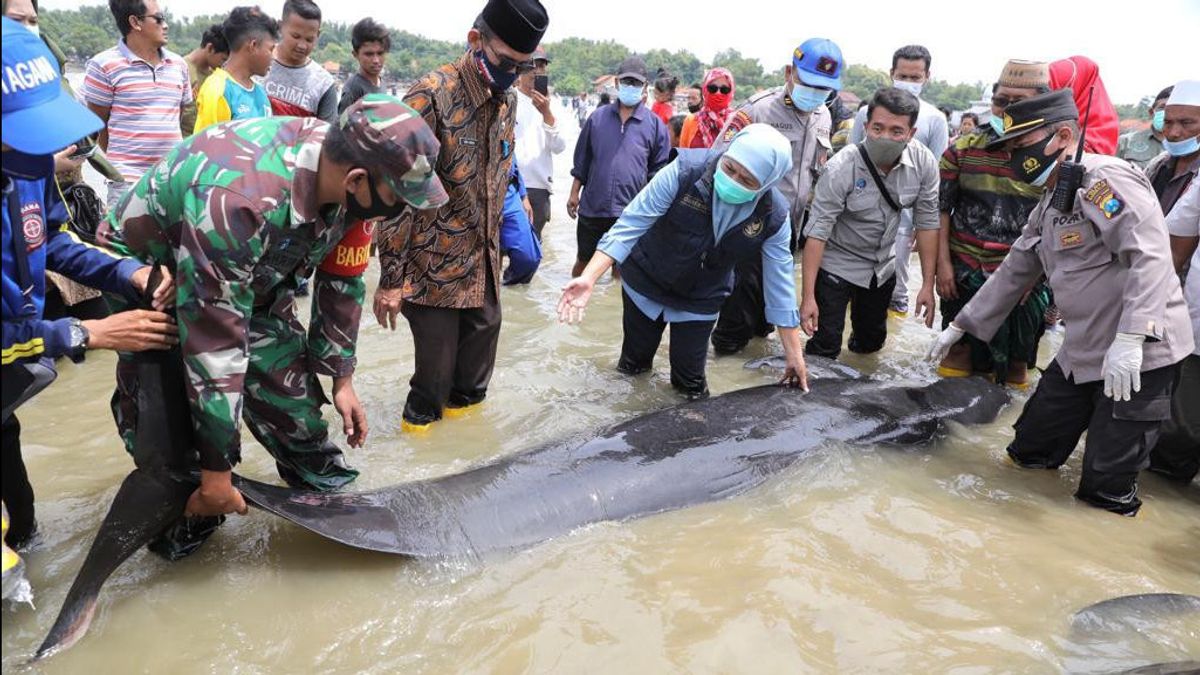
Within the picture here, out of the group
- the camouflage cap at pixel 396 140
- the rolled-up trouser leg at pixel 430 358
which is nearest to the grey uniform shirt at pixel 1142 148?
the rolled-up trouser leg at pixel 430 358

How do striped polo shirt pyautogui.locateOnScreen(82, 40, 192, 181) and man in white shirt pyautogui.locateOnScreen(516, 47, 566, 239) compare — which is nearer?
striped polo shirt pyautogui.locateOnScreen(82, 40, 192, 181)

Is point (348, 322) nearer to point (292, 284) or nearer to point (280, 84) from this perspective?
point (292, 284)

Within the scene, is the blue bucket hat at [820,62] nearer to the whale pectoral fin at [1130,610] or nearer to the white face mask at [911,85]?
the white face mask at [911,85]

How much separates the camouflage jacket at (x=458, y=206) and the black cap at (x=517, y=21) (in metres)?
0.21

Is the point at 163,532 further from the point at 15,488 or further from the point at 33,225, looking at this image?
the point at 33,225

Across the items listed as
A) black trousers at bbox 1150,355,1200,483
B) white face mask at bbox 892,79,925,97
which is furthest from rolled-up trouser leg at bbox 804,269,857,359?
white face mask at bbox 892,79,925,97

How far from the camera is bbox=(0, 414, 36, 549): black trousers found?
2.53 m

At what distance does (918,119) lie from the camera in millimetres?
6148

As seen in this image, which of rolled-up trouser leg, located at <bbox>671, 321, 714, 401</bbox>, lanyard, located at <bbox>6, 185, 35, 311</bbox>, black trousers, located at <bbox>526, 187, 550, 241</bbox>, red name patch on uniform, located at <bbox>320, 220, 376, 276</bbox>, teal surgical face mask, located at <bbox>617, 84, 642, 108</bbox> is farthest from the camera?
black trousers, located at <bbox>526, 187, 550, 241</bbox>

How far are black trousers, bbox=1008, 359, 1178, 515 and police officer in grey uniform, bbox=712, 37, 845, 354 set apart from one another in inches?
76.4

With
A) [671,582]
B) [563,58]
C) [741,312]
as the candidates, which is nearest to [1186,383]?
[741,312]

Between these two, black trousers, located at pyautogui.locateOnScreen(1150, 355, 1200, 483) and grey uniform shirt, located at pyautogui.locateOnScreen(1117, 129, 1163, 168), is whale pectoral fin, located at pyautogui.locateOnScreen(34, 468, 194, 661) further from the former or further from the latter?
grey uniform shirt, located at pyautogui.locateOnScreen(1117, 129, 1163, 168)

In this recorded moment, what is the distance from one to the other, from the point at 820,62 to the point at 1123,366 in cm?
269

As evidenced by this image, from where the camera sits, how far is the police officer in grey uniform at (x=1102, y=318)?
3.30 metres
